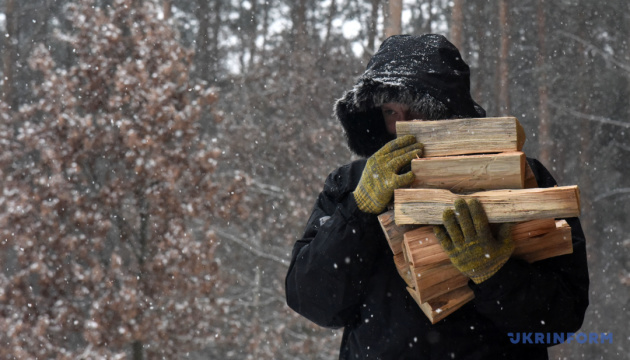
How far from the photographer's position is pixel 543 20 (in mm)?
14500

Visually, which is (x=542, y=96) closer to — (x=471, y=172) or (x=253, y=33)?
(x=253, y=33)

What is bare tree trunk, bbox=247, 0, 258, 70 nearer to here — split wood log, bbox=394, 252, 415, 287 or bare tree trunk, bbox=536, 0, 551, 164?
bare tree trunk, bbox=536, 0, 551, 164

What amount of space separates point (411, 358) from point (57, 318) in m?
6.32

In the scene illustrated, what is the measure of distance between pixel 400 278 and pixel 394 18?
352 inches

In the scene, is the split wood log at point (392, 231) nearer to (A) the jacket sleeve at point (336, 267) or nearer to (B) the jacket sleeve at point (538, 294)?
(A) the jacket sleeve at point (336, 267)

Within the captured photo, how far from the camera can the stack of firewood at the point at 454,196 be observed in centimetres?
178

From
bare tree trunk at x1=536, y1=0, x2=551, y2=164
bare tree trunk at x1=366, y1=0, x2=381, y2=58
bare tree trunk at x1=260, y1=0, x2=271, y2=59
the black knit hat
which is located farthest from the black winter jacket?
→ bare tree trunk at x1=536, y1=0, x2=551, y2=164

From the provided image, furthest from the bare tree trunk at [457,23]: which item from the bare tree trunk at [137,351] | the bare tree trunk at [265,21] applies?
the bare tree trunk at [137,351]

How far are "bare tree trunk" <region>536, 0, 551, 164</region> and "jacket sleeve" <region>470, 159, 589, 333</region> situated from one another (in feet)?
40.8

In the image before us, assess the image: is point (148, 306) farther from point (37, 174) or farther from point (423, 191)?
point (423, 191)

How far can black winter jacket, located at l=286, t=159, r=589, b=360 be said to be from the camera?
6.12 ft

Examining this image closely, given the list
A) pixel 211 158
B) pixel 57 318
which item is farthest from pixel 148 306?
pixel 211 158

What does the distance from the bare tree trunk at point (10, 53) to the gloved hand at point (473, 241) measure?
12425mm

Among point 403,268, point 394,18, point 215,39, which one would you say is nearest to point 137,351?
point 394,18
